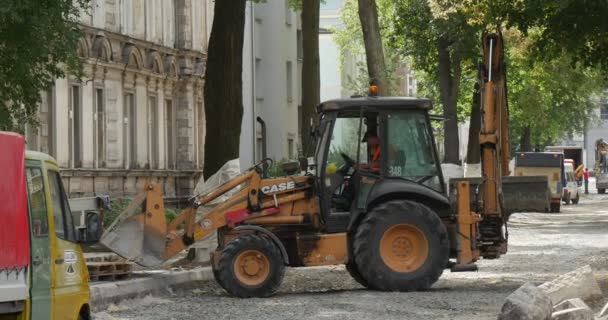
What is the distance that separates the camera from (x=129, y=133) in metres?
40.8

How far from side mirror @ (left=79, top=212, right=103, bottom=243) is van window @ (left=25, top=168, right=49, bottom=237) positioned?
18.2 inches

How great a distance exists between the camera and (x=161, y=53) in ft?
143

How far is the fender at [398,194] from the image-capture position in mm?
20797

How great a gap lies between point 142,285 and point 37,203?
30.9 ft

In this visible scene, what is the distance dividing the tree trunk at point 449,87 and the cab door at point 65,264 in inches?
1446

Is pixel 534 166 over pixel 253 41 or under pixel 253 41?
under

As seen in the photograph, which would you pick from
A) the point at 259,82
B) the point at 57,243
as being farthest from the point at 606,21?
the point at 259,82

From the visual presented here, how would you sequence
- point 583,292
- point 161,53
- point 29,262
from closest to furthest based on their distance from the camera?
1. point 29,262
2. point 583,292
3. point 161,53

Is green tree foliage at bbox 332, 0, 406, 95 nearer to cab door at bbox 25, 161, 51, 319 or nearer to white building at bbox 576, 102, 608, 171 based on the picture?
white building at bbox 576, 102, 608, 171

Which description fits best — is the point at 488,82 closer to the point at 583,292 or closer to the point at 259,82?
the point at 583,292

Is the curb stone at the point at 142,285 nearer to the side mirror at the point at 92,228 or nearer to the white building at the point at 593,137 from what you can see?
the side mirror at the point at 92,228

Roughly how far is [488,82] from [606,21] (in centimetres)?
203

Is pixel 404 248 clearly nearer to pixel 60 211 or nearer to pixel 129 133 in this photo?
pixel 60 211

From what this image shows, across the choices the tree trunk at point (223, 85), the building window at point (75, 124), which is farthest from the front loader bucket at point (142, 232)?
the building window at point (75, 124)
